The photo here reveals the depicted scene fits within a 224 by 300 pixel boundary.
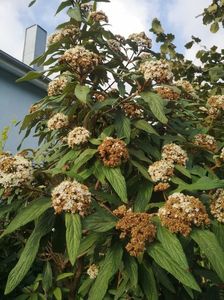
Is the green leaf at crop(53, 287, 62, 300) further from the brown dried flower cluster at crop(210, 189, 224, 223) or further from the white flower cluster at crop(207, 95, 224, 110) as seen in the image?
the white flower cluster at crop(207, 95, 224, 110)

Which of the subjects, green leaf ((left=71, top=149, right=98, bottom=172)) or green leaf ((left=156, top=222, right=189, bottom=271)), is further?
green leaf ((left=71, top=149, right=98, bottom=172))

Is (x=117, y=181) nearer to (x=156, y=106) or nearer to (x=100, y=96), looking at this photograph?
(x=156, y=106)

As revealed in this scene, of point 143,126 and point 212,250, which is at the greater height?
point 143,126

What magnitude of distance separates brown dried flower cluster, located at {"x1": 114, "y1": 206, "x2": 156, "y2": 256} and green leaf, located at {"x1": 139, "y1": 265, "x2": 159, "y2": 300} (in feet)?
0.61

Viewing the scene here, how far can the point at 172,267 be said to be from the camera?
4.52ft

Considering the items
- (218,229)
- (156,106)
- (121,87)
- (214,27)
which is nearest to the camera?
(218,229)

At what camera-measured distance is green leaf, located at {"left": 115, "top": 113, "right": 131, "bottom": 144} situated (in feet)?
6.18

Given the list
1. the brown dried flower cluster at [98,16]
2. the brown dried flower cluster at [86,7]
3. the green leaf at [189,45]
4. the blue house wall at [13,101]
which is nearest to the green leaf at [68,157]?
the brown dried flower cluster at [98,16]

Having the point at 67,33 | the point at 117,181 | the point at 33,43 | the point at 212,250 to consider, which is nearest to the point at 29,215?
the point at 117,181

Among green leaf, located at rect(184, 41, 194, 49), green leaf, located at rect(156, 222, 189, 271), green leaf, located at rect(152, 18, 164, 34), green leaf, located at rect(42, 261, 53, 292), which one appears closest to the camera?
green leaf, located at rect(156, 222, 189, 271)

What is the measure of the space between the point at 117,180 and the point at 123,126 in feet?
1.24

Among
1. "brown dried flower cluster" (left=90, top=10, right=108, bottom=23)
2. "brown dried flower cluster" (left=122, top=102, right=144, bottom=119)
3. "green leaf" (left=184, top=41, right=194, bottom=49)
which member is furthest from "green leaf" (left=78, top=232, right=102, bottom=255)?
"green leaf" (left=184, top=41, right=194, bottom=49)

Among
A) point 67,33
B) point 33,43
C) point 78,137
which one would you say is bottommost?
point 78,137

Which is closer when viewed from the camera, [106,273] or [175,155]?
[106,273]
